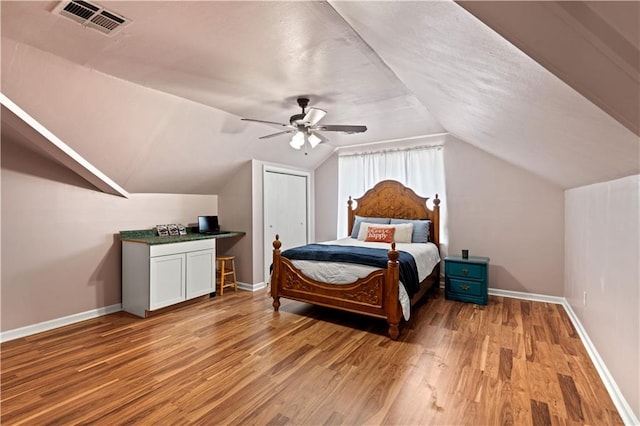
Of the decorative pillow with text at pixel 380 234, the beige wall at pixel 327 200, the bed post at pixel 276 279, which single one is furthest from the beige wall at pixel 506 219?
the bed post at pixel 276 279

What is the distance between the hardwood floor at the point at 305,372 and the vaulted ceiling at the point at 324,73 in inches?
60.6

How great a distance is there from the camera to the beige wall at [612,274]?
1.77 meters

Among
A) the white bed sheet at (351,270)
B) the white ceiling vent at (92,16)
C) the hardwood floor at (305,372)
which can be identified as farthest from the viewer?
the white bed sheet at (351,270)

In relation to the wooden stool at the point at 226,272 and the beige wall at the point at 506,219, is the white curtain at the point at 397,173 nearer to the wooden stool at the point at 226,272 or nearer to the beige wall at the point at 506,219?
the beige wall at the point at 506,219

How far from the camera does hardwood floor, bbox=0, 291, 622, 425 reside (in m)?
1.91

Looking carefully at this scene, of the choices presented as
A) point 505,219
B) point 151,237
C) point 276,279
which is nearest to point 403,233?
point 505,219

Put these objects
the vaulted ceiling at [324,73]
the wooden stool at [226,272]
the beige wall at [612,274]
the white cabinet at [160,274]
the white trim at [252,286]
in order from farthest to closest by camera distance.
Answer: the white trim at [252,286], the wooden stool at [226,272], the white cabinet at [160,274], the beige wall at [612,274], the vaulted ceiling at [324,73]

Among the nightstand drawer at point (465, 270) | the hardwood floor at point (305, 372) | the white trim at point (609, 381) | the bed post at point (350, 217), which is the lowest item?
the hardwood floor at point (305, 372)

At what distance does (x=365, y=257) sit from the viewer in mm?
3180

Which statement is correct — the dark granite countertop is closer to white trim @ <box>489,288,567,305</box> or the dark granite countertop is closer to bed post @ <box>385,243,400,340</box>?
bed post @ <box>385,243,400,340</box>

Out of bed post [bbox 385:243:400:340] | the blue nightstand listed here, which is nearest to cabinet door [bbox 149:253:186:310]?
bed post [bbox 385:243:400:340]

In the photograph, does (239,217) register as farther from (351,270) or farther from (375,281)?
(375,281)

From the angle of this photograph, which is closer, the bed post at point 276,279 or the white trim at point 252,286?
the bed post at point 276,279

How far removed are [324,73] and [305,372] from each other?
2385 mm
